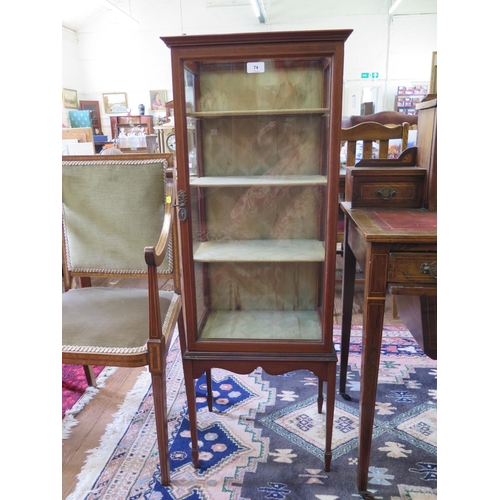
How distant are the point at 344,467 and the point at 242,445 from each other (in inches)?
14.9

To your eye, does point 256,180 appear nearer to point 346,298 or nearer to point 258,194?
point 258,194

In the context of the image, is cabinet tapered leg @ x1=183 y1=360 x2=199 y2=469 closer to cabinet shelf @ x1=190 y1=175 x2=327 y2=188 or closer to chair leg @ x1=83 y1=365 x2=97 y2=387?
cabinet shelf @ x1=190 y1=175 x2=327 y2=188

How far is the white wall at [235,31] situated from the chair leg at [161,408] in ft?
20.3

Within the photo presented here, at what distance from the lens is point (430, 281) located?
1107 mm

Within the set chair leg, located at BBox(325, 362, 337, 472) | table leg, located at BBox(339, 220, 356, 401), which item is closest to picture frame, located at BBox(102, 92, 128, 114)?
table leg, located at BBox(339, 220, 356, 401)

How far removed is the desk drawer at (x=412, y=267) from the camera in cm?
109

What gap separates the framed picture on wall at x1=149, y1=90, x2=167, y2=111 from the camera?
7215 millimetres

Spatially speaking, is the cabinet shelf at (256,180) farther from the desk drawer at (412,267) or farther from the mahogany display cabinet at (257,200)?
the desk drawer at (412,267)

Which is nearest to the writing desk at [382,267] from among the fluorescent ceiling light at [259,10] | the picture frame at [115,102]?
the fluorescent ceiling light at [259,10]

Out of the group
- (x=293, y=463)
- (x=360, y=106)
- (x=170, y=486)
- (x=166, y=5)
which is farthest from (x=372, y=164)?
(x=166, y=5)

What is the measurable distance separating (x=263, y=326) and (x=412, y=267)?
0.56 meters

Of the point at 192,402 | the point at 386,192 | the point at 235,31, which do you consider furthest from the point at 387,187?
the point at 235,31
